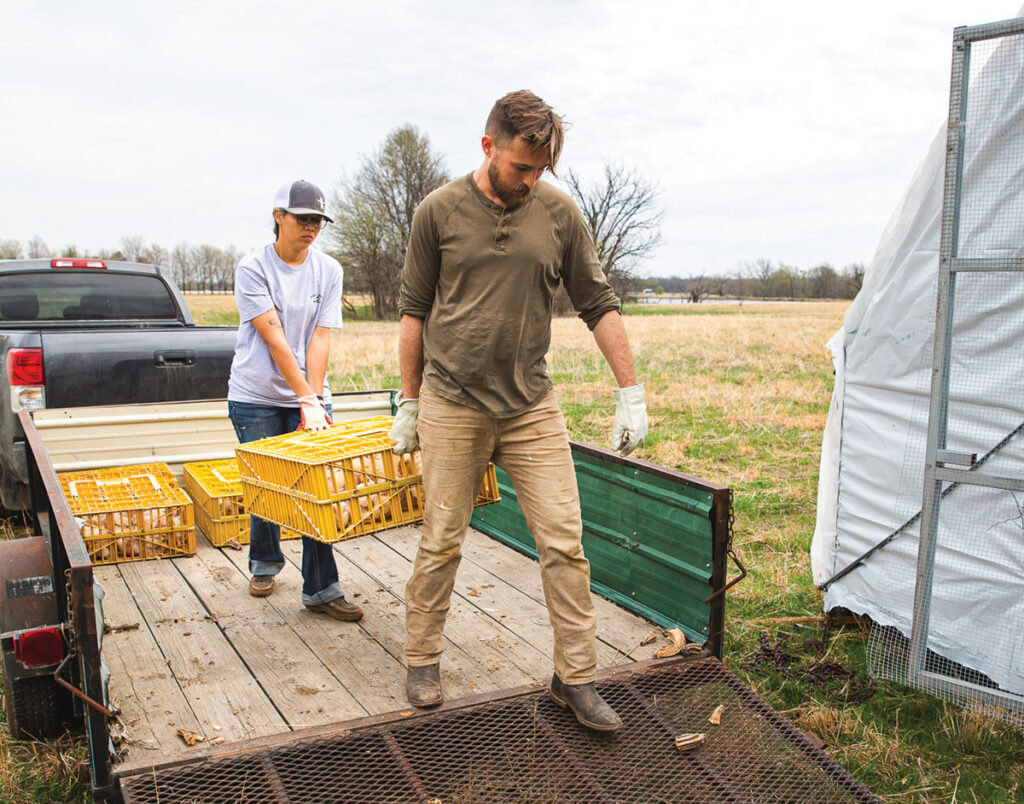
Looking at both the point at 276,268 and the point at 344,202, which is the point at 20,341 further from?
the point at 344,202

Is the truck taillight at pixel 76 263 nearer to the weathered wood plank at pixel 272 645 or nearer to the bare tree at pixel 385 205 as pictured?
the weathered wood plank at pixel 272 645

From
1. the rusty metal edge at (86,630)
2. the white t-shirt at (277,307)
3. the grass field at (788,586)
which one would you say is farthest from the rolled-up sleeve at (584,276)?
the grass field at (788,586)

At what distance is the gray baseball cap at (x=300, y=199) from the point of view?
4.10 m

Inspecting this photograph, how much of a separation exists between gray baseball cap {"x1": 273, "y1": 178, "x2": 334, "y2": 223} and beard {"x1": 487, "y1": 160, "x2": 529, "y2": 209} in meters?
1.17

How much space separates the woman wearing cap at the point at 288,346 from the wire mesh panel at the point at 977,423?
272 centimetres

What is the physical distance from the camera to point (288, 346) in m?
4.26

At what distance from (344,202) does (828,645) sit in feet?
150

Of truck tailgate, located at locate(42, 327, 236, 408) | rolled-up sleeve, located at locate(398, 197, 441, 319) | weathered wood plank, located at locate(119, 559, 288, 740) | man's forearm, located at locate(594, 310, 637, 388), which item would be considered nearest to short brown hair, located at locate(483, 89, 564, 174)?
rolled-up sleeve, located at locate(398, 197, 441, 319)

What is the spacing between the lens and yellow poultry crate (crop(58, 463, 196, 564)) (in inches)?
200

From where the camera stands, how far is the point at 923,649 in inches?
153

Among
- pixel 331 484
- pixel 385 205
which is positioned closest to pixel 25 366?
pixel 331 484

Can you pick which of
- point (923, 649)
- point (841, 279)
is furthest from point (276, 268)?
point (841, 279)

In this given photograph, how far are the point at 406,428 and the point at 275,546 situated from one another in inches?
54.4

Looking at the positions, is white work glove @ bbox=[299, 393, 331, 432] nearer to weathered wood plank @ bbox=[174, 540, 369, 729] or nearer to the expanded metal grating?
weathered wood plank @ bbox=[174, 540, 369, 729]
